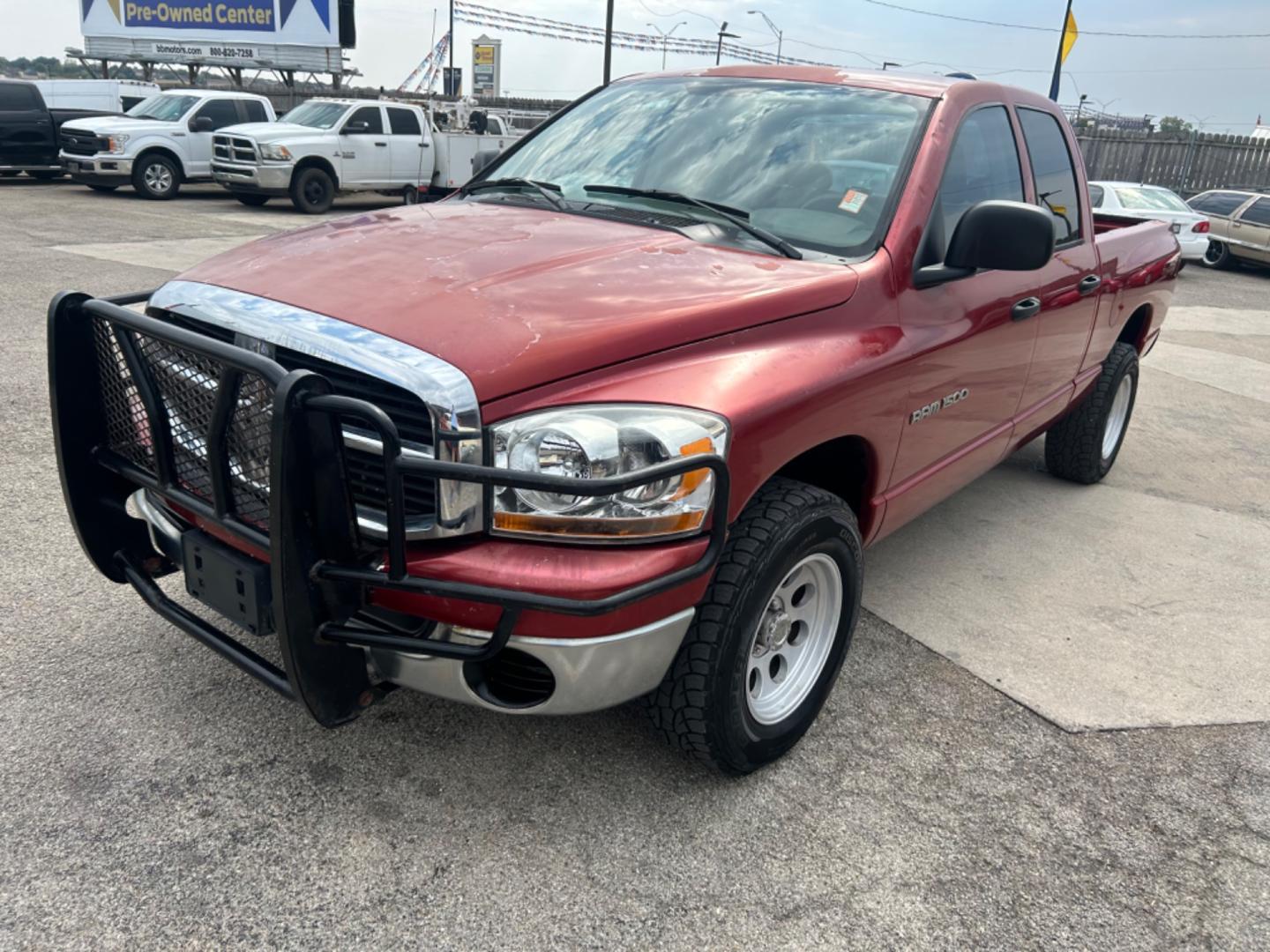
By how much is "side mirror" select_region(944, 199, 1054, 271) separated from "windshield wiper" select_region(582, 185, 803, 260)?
528mm

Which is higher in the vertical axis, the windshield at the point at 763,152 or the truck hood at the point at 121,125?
the windshield at the point at 763,152

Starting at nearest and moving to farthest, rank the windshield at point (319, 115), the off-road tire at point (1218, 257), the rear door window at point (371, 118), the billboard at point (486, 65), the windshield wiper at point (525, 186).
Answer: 1. the windshield wiper at point (525, 186)
2. the windshield at point (319, 115)
3. the rear door window at point (371, 118)
4. the off-road tire at point (1218, 257)
5. the billboard at point (486, 65)

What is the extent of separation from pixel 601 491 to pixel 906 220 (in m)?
1.61

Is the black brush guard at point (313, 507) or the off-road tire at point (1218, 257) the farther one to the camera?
the off-road tire at point (1218, 257)

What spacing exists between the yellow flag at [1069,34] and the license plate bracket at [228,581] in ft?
78.6

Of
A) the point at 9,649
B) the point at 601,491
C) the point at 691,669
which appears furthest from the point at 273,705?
the point at 601,491

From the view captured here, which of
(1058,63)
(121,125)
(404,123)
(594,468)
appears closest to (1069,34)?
(1058,63)

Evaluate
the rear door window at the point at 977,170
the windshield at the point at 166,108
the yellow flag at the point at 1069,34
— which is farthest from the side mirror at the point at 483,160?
the yellow flag at the point at 1069,34

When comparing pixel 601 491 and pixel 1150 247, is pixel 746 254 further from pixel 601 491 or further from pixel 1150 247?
pixel 1150 247

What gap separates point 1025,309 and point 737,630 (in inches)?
78.3

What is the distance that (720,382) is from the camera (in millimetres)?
2309

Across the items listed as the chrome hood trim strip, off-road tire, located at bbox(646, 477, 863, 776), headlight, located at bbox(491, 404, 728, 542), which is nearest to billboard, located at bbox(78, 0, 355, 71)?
the chrome hood trim strip

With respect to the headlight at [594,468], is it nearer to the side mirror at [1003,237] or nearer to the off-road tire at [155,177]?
the side mirror at [1003,237]

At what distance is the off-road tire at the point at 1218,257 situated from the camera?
672 inches
